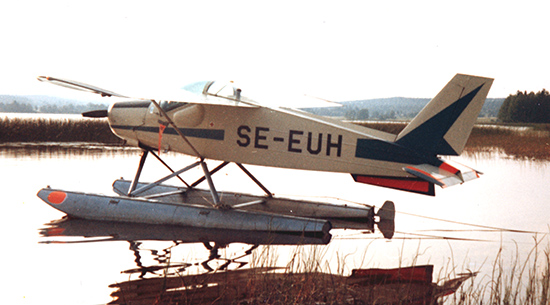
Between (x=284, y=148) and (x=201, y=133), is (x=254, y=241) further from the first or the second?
(x=201, y=133)

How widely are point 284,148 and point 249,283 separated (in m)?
4.02

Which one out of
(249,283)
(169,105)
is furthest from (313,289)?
(169,105)

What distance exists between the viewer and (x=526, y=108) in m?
98.9

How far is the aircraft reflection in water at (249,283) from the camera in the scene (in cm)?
545

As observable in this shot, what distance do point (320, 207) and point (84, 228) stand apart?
165 inches

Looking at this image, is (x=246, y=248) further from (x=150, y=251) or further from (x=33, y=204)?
(x=33, y=204)

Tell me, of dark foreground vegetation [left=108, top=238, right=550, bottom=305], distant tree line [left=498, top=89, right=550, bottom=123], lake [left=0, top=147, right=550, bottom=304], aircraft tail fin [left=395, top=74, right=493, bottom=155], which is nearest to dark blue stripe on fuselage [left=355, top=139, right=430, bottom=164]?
aircraft tail fin [left=395, top=74, right=493, bottom=155]

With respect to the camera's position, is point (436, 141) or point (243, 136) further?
point (243, 136)

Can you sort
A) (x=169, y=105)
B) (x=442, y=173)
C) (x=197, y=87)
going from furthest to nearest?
(x=169, y=105), (x=197, y=87), (x=442, y=173)

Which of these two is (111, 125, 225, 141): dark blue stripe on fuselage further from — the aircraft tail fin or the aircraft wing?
the aircraft tail fin

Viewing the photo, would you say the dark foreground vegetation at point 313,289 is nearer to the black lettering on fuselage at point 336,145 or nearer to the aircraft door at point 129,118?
the black lettering on fuselage at point 336,145

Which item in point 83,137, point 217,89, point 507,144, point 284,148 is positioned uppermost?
point 217,89

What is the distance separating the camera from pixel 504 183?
52.7ft

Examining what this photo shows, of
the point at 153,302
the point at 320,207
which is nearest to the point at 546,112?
the point at 320,207
